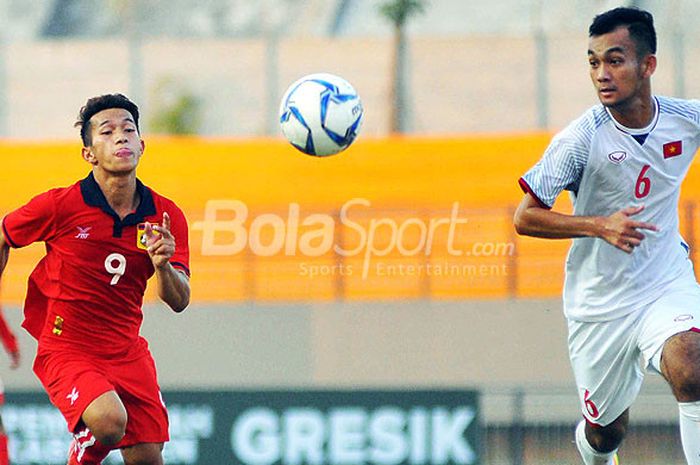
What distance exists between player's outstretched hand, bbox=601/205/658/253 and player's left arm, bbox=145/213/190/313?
6.42 feet

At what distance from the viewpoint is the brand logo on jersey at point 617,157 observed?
6.61 metres

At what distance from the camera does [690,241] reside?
1361 centimetres

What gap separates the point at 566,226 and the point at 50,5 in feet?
44.1

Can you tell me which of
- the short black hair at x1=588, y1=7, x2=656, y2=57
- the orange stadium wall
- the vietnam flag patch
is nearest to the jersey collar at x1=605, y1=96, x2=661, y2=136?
the vietnam flag patch

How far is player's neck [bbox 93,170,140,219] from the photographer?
22.4 feet

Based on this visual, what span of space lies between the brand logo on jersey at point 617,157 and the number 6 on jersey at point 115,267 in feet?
7.87

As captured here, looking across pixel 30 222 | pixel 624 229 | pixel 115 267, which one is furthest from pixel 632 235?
pixel 30 222

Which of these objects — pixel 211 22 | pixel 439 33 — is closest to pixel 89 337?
pixel 439 33

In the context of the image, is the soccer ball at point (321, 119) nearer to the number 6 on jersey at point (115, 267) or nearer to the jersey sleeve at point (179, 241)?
the jersey sleeve at point (179, 241)

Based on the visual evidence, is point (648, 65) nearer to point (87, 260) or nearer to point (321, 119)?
point (321, 119)

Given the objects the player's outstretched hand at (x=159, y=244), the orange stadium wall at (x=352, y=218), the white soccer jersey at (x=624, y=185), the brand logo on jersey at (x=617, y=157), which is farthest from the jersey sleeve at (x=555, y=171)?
the orange stadium wall at (x=352, y=218)

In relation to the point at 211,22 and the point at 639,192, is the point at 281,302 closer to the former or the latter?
the point at 211,22

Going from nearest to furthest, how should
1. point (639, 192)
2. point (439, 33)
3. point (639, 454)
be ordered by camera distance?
point (639, 192)
point (639, 454)
point (439, 33)

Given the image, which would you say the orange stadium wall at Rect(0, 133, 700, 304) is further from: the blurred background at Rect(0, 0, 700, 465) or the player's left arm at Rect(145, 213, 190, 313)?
the player's left arm at Rect(145, 213, 190, 313)
